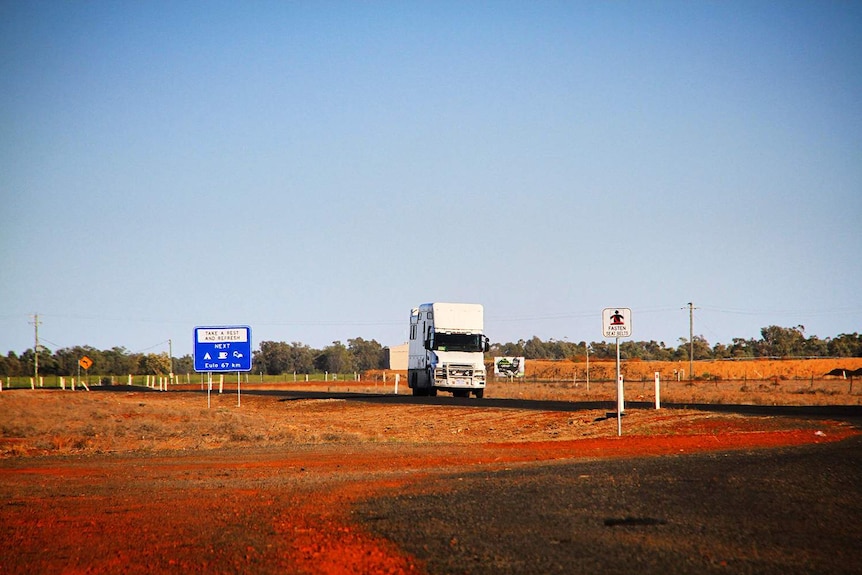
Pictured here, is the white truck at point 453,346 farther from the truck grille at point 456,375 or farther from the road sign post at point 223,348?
the road sign post at point 223,348

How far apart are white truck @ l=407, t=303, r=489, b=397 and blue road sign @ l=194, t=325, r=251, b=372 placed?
12.9 meters

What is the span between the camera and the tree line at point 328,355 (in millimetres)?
140375

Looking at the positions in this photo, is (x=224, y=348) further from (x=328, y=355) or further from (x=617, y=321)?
(x=328, y=355)

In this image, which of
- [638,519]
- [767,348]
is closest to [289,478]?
[638,519]

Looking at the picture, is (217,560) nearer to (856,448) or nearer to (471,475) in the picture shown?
(471,475)

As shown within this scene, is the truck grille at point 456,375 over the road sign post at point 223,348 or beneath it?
beneath

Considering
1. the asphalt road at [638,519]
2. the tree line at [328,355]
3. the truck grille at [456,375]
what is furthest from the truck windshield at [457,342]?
the tree line at [328,355]

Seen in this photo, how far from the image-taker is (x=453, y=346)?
49.3m

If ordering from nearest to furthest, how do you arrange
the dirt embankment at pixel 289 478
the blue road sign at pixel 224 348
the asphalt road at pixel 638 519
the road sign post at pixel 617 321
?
the asphalt road at pixel 638 519 → the dirt embankment at pixel 289 478 → the road sign post at pixel 617 321 → the blue road sign at pixel 224 348

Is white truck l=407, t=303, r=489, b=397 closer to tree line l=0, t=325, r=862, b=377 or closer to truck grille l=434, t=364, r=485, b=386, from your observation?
truck grille l=434, t=364, r=485, b=386

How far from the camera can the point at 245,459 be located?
20078 millimetres

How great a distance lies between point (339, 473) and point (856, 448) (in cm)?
951

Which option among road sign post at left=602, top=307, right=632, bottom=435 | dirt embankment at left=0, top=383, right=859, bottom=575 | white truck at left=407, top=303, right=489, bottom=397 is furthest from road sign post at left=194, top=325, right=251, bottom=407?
road sign post at left=602, top=307, right=632, bottom=435

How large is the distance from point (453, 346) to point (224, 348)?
14470mm
